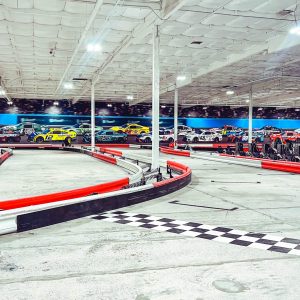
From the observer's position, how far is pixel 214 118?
35.6 metres

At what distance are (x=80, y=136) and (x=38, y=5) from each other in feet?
79.3

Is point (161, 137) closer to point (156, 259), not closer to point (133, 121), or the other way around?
point (133, 121)

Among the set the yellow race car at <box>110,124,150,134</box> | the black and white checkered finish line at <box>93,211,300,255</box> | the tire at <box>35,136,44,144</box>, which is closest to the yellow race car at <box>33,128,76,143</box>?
the tire at <box>35,136,44,144</box>

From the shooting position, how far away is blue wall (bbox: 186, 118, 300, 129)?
115ft

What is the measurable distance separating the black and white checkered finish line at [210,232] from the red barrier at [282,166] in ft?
21.9

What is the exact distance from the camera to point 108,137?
29.5 m

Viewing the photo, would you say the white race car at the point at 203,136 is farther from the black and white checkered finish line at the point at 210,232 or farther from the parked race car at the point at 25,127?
the black and white checkered finish line at the point at 210,232

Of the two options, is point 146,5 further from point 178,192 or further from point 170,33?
point 178,192

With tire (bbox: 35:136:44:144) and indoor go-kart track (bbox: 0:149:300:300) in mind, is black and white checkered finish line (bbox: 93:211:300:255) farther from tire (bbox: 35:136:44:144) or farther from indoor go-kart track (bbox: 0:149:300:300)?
tire (bbox: 35:136:44:144)

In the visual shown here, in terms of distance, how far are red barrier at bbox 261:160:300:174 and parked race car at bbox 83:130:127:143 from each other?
18979 millimetres

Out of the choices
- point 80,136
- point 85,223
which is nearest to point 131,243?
point 85,223

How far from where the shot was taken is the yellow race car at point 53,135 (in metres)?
28.8

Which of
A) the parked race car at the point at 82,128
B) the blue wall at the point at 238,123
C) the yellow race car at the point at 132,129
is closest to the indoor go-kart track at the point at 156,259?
the parked race car at the point at 82,128

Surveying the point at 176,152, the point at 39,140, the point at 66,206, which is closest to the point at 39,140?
the point at 39,140
